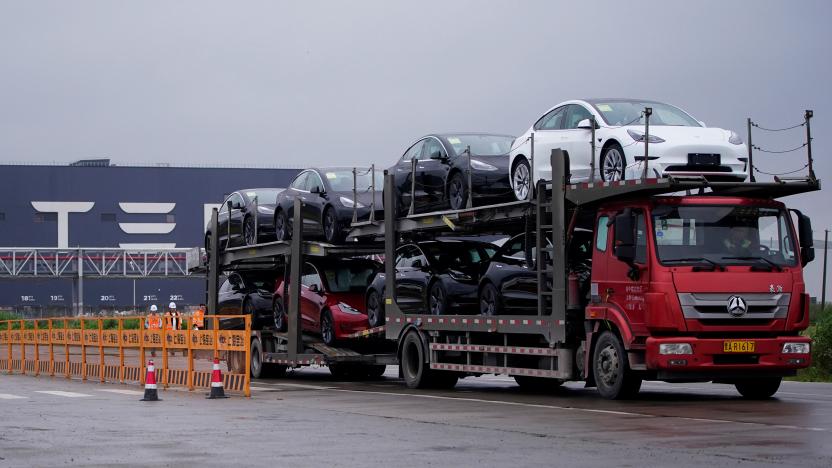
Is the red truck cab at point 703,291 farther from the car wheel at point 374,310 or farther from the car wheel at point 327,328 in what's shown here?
the car wheel at point 327,328

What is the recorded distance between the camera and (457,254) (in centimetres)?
2016

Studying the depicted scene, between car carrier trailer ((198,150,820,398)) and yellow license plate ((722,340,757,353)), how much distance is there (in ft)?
0.04

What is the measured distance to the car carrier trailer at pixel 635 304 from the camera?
15617mm

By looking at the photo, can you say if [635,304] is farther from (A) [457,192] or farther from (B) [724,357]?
(A) [457,192]

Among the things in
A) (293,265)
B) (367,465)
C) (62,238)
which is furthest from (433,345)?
(62,238)

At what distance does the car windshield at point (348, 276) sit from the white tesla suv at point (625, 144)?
6.18m

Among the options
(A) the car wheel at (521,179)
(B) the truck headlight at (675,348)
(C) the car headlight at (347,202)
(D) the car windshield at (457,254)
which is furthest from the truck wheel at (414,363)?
(B) the truck headlight at (675,348)

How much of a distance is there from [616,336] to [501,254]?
2934 mm

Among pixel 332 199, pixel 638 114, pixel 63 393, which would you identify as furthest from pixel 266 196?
pixel 638 114

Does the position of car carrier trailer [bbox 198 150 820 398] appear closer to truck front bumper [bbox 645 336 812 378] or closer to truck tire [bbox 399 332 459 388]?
truck front bumper [bbox 645 336 812 378]

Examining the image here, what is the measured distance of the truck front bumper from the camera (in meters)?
15.5

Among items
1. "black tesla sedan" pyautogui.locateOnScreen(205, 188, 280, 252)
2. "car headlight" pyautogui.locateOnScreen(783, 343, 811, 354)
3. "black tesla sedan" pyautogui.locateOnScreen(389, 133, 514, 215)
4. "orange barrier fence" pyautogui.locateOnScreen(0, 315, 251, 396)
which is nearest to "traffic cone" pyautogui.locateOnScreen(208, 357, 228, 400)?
"orange barrier fence" pyautogui.locateOnScreen(0, 315, 251, 396)

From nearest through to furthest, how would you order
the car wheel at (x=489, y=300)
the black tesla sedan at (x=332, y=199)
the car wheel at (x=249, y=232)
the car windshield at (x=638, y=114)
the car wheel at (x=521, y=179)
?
the car windshield at (x=638, y=114) < the car wheel at (x=521, y=179) < the car wheel at (x=489, y=300) < the black tesla sedan at (x=332, y=199) < the car wheel at (x=249, y=232)

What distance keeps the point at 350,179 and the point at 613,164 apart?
305 inches
